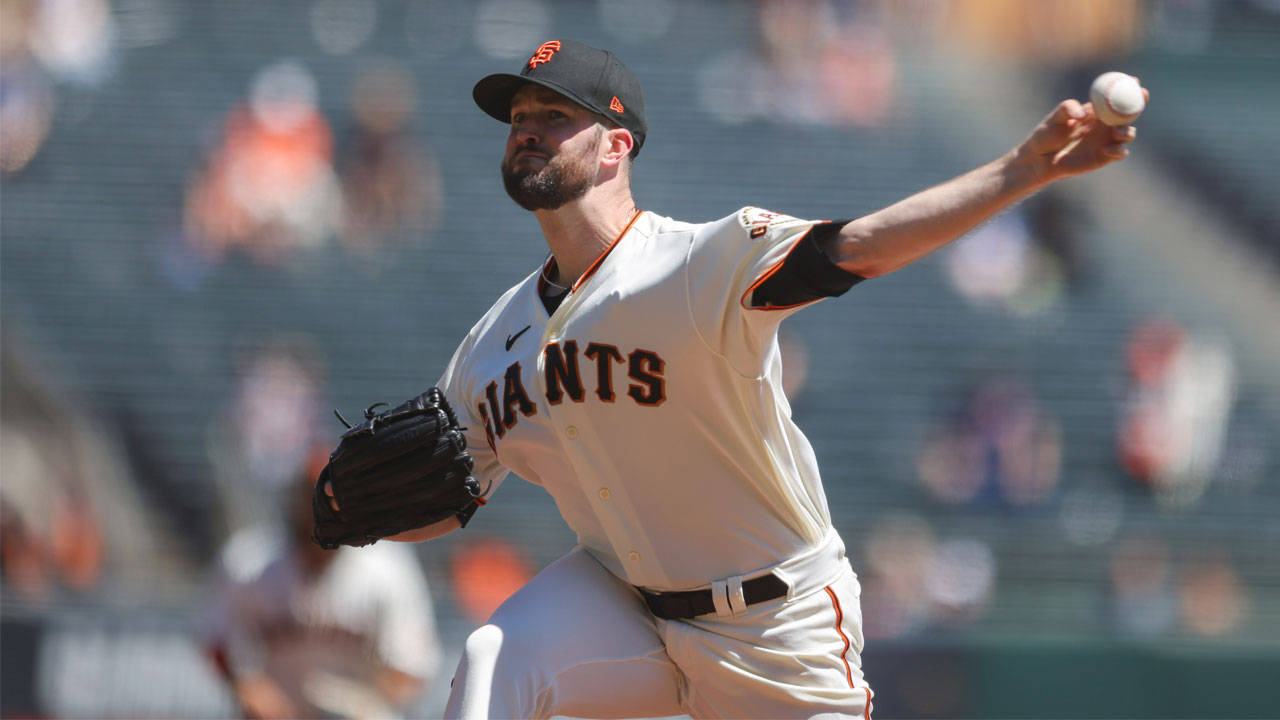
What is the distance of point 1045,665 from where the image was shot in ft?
23.8

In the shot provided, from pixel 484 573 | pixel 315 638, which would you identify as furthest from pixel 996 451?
pixel 315 638

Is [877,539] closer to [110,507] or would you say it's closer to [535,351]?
[110,507]

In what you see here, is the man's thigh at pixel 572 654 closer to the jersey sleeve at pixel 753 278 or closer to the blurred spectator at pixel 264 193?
the jersey sleeve at pixel 753 278

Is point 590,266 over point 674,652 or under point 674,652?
over

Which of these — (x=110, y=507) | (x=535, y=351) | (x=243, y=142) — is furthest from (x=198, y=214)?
(x=535, y=351)

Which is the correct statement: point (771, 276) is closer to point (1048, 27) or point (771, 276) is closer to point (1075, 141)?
point (1075, 141)

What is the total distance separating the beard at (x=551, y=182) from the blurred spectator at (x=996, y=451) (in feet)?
19.5

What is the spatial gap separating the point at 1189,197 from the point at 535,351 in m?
7.90

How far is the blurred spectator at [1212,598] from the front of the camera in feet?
26.3

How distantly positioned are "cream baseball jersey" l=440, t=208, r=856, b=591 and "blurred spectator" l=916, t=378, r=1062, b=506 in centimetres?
570

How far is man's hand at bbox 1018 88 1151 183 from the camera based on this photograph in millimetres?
2201

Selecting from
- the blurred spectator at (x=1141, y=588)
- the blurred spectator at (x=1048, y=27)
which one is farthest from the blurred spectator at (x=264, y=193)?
the blurred spectator at (x=1141, y=588)

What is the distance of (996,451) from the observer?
28.1ft

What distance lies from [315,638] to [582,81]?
2.33 meters
